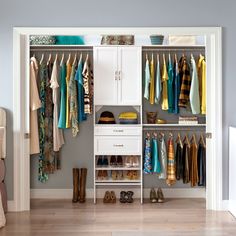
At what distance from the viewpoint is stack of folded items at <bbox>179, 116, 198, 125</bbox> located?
594 centimetres

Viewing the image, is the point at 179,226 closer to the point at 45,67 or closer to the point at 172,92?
the point at 172,92

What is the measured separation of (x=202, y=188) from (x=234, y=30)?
2.09 meters

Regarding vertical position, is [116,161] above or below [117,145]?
below

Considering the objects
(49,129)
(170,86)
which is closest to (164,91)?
(170,86)

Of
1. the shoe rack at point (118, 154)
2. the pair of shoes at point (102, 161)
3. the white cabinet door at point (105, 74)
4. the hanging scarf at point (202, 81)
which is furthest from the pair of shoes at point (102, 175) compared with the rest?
the hanging scarf at point (202, 81)

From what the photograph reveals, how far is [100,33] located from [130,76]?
0.90 meters

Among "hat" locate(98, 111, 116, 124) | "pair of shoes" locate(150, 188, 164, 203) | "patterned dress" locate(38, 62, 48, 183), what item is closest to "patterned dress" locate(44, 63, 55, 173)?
"patterned dress" locate(38, 62, 48, 183)

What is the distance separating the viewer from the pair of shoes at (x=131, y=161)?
19.4 ft

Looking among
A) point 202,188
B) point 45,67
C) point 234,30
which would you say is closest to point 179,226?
point 202,188

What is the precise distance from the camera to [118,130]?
580cm

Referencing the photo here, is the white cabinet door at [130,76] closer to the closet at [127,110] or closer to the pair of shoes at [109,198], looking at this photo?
the closet at [127,110]

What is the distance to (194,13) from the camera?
16.8 feet

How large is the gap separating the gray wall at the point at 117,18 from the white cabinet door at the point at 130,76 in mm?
749

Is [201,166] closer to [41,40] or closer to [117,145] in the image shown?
[117,145]
